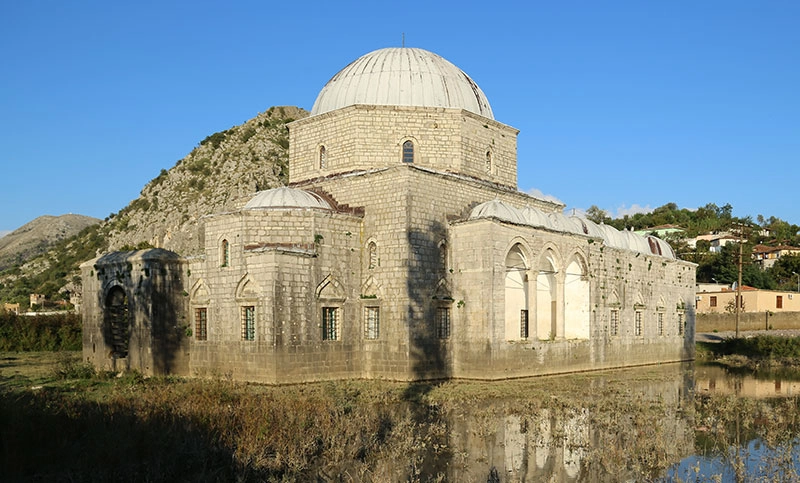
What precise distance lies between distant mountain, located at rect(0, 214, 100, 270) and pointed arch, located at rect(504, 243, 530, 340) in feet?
333

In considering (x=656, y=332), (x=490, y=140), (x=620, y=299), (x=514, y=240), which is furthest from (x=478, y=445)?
(x=656, y=332)

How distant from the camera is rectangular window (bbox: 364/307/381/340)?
862 inches

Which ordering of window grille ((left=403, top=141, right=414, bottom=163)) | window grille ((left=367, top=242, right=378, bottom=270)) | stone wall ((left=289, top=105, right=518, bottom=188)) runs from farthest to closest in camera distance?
window grille ((left=403, top=141, right=414, bottom=163)) → stone wall ((left=289, top=105, right=518, bottom=188)) → window grille ((left=367, top=242, right=378, bottom=270))

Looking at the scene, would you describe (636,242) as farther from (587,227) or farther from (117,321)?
(117,321)

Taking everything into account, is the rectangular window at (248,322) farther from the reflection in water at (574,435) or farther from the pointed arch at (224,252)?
the reflection in water at (574,435)

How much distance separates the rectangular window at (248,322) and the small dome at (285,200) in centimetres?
304

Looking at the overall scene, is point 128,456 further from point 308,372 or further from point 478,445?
point 308,372

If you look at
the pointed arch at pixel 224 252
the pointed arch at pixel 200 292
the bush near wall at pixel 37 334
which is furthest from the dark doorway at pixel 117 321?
the bush near wall at pixel 37 334

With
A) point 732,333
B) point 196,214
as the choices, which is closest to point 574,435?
point 732,333

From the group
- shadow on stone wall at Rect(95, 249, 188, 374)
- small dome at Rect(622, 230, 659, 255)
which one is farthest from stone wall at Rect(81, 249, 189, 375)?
small dome at Rect(622, 230, 659, 255)

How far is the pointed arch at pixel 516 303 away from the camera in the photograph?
80.9 ft

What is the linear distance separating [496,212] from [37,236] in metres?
119

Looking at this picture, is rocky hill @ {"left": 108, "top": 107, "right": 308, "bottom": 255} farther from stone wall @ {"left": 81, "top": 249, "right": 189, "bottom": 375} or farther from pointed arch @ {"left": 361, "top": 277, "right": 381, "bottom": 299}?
pointed arch @ {"left": 361, "top": 277, "right": 381, "bottom": 299}

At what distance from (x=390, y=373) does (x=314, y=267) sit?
377cm
